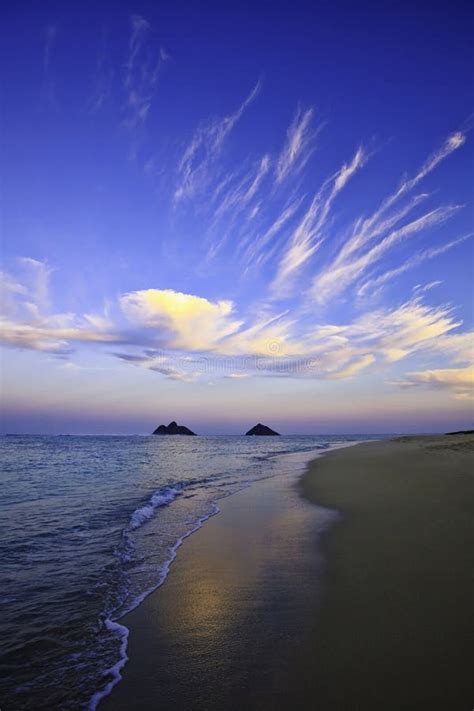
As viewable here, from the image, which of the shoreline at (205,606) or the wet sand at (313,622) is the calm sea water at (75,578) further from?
the wet sand at (313,622)

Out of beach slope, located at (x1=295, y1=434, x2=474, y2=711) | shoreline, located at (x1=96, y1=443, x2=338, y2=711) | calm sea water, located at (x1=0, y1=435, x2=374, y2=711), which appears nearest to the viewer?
beach slope, located at (x1=295, y1=434, x2=474, y2=711)

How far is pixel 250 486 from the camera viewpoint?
17.9 metres

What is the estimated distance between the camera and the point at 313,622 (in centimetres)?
475

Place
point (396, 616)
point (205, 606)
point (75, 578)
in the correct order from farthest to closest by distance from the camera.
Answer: point (75, 578) → point (205, 606) → point (396, 616)

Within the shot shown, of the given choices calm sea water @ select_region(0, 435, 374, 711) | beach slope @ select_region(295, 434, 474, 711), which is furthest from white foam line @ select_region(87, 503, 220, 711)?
beach slope @ select_region(295, 434, 474, 711)

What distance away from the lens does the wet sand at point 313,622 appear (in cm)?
349

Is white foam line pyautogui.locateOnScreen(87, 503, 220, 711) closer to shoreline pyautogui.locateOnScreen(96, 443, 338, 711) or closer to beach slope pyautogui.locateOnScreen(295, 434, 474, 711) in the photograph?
shoreline pyautogui.locateOnScreen(96, 443, 338, 711)

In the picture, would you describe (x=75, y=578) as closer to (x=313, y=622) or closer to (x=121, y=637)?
(x=121, y=637)

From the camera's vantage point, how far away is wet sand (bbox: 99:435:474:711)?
137 inches

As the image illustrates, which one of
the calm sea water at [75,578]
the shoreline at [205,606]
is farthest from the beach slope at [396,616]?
the calm sea water at [75,578]

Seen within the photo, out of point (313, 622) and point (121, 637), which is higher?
point (313, 622)

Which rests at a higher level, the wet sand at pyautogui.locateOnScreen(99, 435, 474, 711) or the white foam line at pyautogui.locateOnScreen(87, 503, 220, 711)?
the wet sand at pyautogui.locateOnScreen(99, 435, 474, 711)

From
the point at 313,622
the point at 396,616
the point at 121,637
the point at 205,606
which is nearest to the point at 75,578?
the point at 121,637

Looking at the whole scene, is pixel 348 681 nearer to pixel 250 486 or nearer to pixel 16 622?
pixel 16 622
